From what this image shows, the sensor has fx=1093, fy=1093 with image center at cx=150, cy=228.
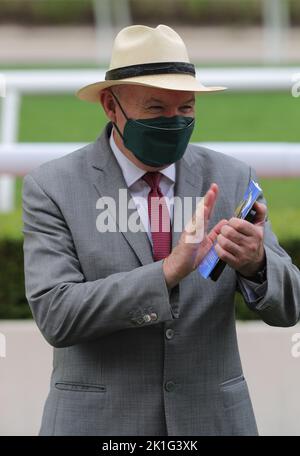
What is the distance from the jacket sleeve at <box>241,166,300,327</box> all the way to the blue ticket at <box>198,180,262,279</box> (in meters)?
0.13

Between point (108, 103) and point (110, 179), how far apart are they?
0.25 metres

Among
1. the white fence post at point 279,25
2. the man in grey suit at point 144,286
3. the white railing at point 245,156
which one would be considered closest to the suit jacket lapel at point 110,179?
the man in grey suit at point 144,286

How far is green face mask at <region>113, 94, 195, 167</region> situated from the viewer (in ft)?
9.16

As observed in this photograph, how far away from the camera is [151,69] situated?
2.83m

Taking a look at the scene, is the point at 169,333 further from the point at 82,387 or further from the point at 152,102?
the point at 152,102

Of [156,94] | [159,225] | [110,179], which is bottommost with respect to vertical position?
[159,225]

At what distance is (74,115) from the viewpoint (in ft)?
52.8

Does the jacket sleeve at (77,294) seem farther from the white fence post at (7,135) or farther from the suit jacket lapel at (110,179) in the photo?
the white fence post at (7,135)

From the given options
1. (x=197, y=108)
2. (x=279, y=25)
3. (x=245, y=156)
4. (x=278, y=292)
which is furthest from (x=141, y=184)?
(x=279, y=25)

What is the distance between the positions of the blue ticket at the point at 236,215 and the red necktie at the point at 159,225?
0.15m

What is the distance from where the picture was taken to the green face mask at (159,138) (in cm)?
279

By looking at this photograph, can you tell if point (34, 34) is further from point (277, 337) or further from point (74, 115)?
point (277, 337)

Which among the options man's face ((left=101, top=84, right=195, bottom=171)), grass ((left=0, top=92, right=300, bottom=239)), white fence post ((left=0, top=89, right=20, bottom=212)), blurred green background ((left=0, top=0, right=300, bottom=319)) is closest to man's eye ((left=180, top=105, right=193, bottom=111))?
man's face ((left=101, top=84, right=195, bottom=171))
